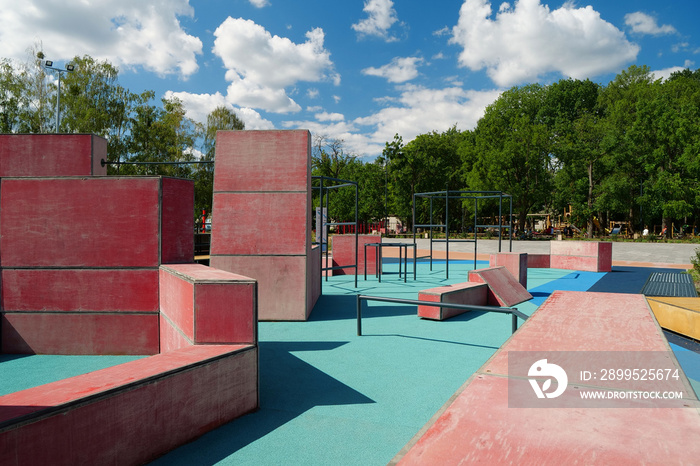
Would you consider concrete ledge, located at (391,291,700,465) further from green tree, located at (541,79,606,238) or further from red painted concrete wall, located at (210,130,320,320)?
green tree, located at (541,79,606,238)

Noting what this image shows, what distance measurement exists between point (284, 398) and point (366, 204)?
166 ft

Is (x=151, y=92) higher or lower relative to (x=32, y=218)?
higher

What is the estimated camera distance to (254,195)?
835cm

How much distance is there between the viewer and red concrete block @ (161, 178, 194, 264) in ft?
20.3

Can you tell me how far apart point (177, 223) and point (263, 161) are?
255 centimetres

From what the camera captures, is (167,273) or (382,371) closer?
(382,371)

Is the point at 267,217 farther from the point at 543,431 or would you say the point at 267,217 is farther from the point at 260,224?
the point at 543,431

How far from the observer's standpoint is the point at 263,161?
8375 millimetres

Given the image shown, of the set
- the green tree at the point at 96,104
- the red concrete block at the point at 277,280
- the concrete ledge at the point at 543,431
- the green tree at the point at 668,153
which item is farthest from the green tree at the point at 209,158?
the green tree at the point at 668,153

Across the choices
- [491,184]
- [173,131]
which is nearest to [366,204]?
[491,184]

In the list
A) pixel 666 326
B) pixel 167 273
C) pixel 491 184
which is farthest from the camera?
pixel 491 184

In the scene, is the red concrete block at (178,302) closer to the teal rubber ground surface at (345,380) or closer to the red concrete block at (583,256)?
the teal rubber ground surface at (345,380)

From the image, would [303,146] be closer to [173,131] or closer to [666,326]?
[666,326]

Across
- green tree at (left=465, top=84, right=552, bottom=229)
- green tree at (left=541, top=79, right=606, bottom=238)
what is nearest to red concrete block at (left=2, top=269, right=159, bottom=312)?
green tree at (left=465, top=84, right=552, bottom=229)
